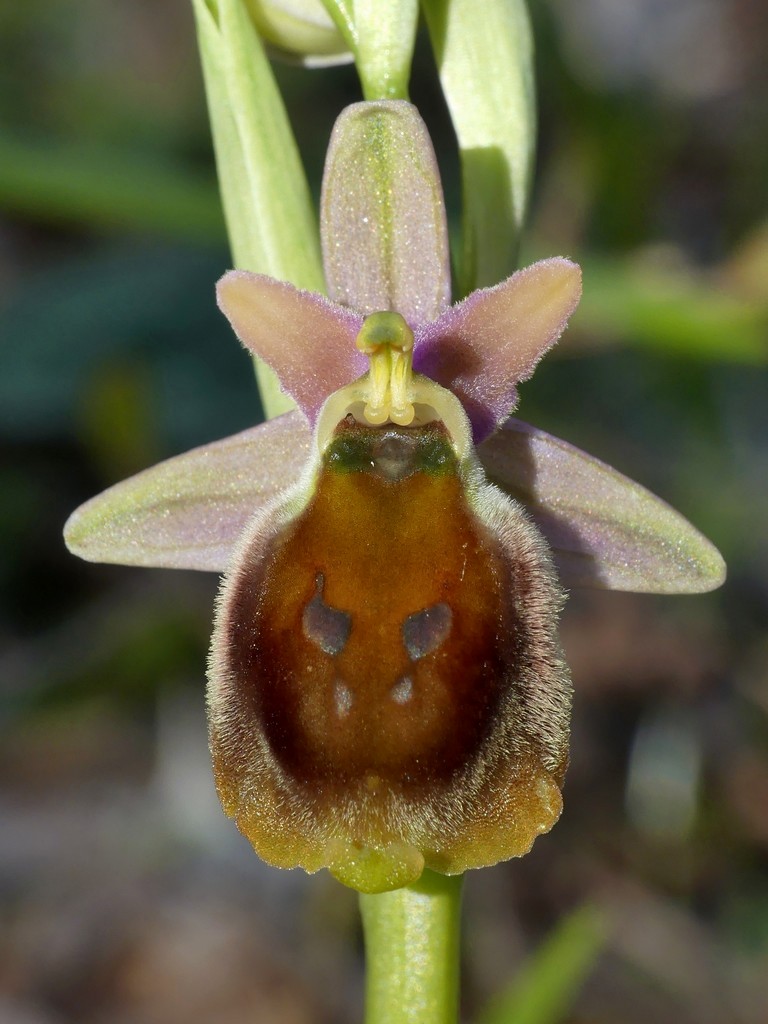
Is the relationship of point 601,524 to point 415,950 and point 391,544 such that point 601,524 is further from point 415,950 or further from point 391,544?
point 415,950

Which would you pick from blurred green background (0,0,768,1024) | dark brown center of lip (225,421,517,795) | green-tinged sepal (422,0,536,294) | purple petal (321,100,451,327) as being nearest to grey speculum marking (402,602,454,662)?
dark brown center of lip (225,421,517,795)

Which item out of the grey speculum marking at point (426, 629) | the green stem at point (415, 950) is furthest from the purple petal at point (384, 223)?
the green stem at point (415, 950)

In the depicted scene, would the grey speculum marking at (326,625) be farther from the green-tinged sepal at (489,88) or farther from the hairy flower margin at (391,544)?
the green-tinged sepal at (489,88)

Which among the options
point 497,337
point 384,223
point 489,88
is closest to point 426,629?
point 497,337

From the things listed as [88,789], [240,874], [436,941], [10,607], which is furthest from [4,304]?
[436,941]

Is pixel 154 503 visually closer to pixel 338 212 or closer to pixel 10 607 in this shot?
pixel 338 212

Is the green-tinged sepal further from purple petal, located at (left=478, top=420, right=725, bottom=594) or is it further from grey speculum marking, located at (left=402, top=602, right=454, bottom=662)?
grey speculum marking, located at (left=402, top=602, right=454, bottom=662)

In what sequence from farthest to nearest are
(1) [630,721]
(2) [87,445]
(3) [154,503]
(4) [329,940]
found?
(2) [87,445]
(1) [630,721]
(4) [329,940]
(3) [154,503]
